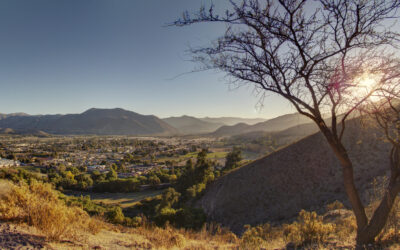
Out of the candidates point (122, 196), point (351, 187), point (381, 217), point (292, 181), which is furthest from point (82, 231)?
point (122, 196)

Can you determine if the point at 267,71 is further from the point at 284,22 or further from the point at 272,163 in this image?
the point at 272,163

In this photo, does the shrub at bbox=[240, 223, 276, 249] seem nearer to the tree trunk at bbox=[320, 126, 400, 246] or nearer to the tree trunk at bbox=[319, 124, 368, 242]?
the tree trunk at bbox=[320, 126, 400, 246]

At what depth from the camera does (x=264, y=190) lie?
18781 millimetres

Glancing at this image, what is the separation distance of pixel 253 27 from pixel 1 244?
636 centimetres

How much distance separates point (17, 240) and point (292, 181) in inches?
750

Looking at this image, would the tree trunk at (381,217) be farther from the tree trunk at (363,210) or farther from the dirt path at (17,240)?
the dirt path at (17,240)

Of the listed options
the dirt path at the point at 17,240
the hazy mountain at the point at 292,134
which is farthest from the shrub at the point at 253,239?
the dirt path at the point at 17,240

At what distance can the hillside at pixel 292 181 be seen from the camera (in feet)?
49.2

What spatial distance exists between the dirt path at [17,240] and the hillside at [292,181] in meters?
14.6

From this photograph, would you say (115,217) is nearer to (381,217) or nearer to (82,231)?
(82,231)

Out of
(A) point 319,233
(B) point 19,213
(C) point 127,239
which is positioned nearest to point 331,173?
(A) point 319,233

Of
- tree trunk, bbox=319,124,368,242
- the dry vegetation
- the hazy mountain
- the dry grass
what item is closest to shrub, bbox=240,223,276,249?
the dry vegetation

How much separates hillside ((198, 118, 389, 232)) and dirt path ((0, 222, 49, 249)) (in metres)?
14.6

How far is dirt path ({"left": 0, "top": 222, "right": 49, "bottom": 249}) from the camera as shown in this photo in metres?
3.25
